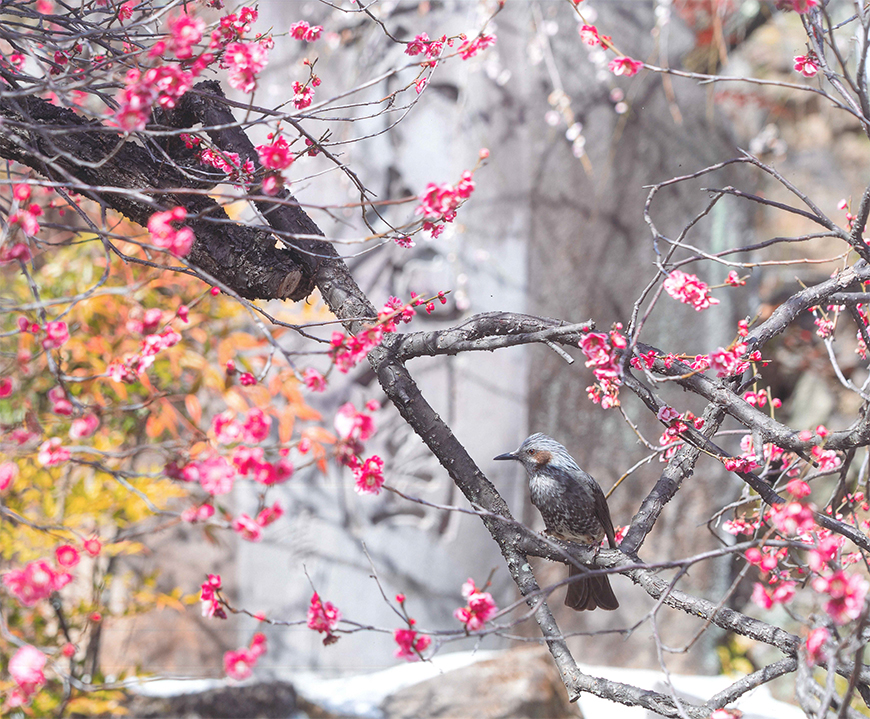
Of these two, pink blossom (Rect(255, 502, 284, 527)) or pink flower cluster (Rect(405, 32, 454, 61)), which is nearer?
pink blossom (Rect(255, 502, 284, 527))

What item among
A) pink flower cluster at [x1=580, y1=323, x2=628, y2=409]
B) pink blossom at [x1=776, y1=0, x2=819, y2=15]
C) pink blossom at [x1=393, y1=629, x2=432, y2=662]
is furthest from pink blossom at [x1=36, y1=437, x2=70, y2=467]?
pink blossom at [x1=776, y1=0, x2=819, y2=15]

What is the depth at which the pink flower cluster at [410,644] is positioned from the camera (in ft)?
3.98

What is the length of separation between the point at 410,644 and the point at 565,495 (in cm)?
80

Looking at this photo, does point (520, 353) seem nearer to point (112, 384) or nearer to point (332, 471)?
point (332, 471)

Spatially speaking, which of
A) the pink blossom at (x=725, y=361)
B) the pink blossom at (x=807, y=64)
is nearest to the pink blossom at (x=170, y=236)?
the pink blossom at (x=725, y=361)

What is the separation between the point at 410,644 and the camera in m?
1.22

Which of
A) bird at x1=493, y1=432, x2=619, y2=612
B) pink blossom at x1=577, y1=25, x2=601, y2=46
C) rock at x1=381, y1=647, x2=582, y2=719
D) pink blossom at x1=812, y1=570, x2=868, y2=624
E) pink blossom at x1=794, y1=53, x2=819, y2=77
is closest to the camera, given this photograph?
pink blossom at x1=812, y1=570, x2=868, y2=624

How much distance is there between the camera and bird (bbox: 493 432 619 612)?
1880 mm

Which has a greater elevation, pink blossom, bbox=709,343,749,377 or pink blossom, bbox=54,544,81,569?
pink blossom, bbox=709,343,749,377

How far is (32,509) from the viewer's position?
3016 mm

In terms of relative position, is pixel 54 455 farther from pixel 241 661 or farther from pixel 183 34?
pixel 183 34

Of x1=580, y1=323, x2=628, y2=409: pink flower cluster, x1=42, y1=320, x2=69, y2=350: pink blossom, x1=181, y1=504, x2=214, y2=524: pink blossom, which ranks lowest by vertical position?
x1=181, y1=504, x2=214, y2=524: pink blossom

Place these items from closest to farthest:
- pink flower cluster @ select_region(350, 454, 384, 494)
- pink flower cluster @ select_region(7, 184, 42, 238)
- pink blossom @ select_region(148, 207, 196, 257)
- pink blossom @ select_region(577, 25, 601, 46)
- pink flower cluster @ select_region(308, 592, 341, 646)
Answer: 1. pink blossom @ select_region(148, 207, 196, 257)
2. pink flower cluster @ select_region(7, 184, 42, 238)
3. pink flower cluster @ select_region(350, 454, 384, 494)
4. pink flower cluster @ select_region(308, 592, 341, 646)
5. pink blossom @ select_region(577, 25, 601, 46)

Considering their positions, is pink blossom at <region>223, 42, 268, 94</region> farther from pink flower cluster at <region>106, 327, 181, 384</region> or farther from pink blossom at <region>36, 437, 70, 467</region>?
pink blossom at <region>36, 437, 70, 467</region>
